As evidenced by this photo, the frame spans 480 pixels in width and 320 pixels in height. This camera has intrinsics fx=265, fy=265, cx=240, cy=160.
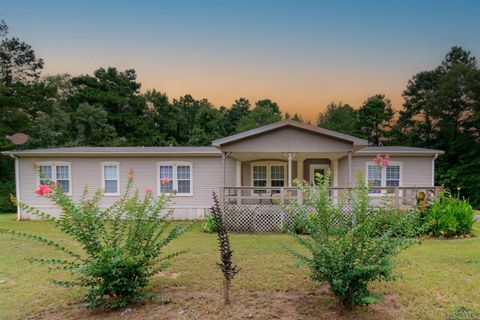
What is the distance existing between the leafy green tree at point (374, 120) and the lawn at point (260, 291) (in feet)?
82.6

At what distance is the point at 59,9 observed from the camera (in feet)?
42.4

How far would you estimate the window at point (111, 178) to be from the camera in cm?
1209

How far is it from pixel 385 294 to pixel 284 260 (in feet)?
7.00

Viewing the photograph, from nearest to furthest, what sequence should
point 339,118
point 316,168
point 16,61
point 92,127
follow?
point 316,168 < point 16,61 < point 92,127 < point 339,118

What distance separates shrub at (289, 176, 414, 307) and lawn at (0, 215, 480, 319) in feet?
1.30

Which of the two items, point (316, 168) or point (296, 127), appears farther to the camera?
point (316, 168)

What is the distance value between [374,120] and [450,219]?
79.5 ft

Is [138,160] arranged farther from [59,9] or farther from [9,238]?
[59,9]

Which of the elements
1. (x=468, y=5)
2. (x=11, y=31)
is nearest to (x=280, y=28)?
(x=468, y=5)

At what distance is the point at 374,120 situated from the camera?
29.4 metres

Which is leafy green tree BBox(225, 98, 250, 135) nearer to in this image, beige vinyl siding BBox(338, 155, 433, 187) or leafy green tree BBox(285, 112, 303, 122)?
leafy green tree BBox(285, 112, 303, 122)

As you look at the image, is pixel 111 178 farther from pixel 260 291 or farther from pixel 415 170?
pixel 415 170

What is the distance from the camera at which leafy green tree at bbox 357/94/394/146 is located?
2933 centimetres

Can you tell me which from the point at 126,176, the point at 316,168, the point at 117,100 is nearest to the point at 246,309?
the point at 126,176
